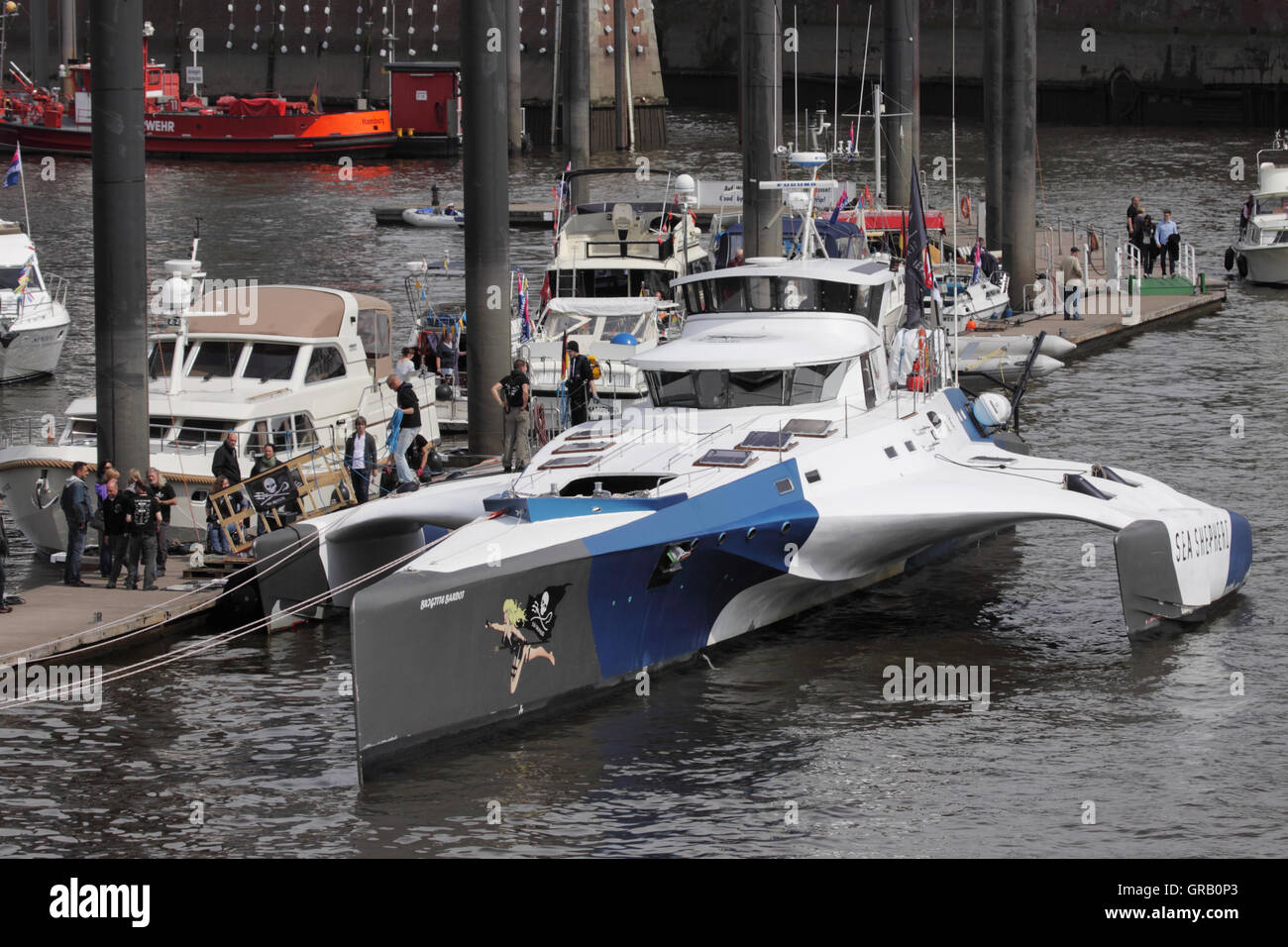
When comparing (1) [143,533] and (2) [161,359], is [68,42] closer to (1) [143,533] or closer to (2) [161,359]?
(2) [161,359]

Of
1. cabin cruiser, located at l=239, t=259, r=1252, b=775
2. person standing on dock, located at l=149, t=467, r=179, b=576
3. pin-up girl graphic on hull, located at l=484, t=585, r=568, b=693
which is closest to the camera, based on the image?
cabin cruiser, located at l=239, t=259, r=1252, b=775

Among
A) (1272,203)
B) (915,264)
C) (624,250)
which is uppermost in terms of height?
(1272,203)

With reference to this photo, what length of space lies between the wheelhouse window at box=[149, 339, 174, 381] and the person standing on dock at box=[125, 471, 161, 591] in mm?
5200

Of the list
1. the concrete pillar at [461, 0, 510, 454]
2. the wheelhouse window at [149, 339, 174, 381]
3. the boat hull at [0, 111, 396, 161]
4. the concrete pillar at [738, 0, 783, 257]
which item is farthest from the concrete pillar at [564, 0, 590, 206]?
the wheelhouse window at [149, 339, 174, 381]

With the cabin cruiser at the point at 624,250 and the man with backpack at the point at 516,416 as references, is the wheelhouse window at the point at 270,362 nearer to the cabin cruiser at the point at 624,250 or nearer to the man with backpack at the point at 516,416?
the man with backpack at the point at 516,416

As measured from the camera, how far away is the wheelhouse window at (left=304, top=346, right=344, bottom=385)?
29.3m

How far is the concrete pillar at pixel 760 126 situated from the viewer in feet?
112

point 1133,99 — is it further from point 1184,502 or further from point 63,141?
point 1184,502

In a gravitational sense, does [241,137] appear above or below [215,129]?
below

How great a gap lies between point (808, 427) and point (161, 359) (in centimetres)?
1080

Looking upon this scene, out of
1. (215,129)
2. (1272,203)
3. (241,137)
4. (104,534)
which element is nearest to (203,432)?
(104,534)

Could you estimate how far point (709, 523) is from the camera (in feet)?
68.7

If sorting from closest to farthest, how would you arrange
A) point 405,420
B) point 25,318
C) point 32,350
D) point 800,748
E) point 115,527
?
1. point 800,748
2. point 115,527
3. point 405,420
4. point 25,318
5. point 32,350

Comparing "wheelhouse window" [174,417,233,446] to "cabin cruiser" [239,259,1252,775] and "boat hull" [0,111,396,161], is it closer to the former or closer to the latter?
"cabin cruiser" [239,259,1252,775]
